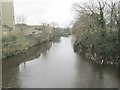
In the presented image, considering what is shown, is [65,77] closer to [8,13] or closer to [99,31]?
[99,31]

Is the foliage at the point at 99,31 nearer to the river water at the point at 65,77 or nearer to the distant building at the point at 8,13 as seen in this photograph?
the river water at the point at 65,77

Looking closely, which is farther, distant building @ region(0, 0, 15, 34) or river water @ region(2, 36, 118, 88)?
distant building @ region(0, 0, 15, 34)

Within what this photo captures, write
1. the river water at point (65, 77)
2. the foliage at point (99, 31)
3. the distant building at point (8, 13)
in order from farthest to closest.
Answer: the distant building at point (8, 13) → the foliage at point (99, 31) → the river water at point (65, 77)

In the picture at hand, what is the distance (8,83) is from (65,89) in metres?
3.62

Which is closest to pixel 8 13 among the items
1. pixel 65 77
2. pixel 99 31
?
pixel 99 31

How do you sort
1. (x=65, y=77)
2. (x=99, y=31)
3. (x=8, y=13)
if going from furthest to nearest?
(x=8, y=13) → (x=99, y=31) → (x=65, y=77)

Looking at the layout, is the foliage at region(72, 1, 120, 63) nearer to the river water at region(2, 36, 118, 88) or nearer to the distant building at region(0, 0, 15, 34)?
the river water at region(2, 36, 118, 88)

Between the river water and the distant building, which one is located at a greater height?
the distant building

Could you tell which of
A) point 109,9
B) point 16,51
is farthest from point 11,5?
point 109,9

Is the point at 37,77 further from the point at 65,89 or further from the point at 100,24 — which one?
the point at 100,24

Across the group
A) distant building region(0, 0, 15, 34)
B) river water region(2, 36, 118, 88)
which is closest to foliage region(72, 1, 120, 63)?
river water region(2, 36, 118, 88)

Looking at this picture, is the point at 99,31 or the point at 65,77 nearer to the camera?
the point at 65,77

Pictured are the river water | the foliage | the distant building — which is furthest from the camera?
the distant building

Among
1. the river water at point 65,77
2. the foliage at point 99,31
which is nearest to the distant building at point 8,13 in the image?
the foliage at point 99,31
